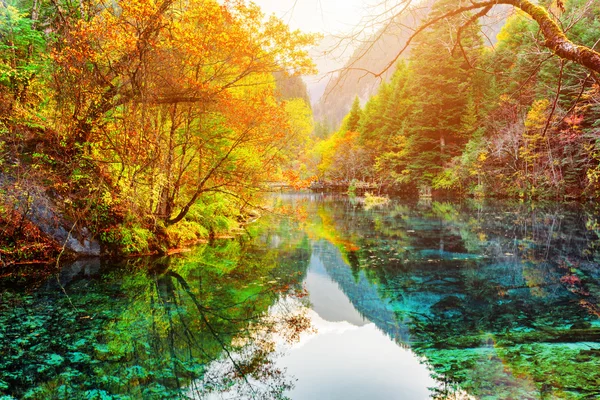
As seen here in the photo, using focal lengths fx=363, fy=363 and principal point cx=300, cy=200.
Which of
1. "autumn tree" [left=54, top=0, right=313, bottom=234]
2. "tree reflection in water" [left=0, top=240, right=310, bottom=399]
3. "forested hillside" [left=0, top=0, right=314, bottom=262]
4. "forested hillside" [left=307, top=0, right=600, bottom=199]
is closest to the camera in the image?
"tree reflection in water" [left=0, top=240, right=310, bottom=399]

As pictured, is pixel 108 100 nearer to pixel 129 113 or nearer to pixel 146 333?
pixel 129 113

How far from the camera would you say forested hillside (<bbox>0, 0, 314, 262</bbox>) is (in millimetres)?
7773

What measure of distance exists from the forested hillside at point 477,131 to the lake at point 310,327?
8.27 m

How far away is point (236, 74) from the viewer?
32.8 feet

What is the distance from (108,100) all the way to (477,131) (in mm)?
32544

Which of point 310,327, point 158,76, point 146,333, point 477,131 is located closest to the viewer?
point 146,333

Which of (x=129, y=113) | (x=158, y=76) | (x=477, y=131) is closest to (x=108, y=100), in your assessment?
(x=129, y=113)

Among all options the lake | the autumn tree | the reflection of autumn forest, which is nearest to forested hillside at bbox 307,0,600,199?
the autumn tree

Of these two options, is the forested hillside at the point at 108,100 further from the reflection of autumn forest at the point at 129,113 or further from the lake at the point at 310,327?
the lake at the point at 310,327

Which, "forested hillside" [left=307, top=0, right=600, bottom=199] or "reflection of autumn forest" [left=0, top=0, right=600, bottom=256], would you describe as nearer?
"reflection of autumn forest" [left=0, top=0, right=600, bottom=256]

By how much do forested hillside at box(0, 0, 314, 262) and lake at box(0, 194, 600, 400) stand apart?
1219mm

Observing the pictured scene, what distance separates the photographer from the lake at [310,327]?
3.95 m

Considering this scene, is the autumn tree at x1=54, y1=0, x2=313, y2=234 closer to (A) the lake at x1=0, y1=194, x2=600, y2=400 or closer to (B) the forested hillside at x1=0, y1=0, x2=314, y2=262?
(B) the forested hillside at x1=0, y1=0, x2=314, y2=262

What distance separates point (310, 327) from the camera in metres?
5.91
